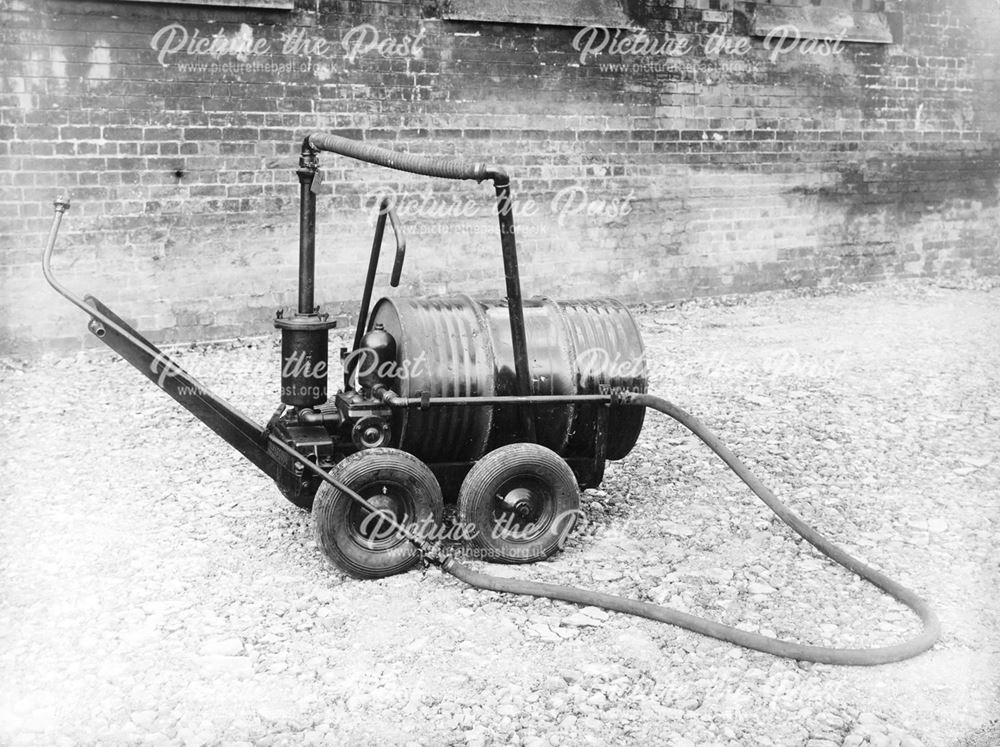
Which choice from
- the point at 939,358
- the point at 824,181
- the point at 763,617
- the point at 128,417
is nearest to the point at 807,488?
the point at 763,617

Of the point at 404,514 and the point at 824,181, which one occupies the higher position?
the point at 824,181

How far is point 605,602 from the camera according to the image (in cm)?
427

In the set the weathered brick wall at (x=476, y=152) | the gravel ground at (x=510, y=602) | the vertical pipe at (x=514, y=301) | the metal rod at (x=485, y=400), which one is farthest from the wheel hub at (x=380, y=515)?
the weathered brick wall at (x=476, y=152)

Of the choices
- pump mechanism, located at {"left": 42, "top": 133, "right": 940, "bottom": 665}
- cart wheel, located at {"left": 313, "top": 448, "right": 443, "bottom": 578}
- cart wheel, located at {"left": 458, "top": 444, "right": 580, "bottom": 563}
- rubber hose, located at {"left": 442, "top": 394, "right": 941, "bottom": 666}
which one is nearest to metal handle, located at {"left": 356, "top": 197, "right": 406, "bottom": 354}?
pump mechanism, located at {"left": 42, "top": 133, "right": 940, "bottom": 665}

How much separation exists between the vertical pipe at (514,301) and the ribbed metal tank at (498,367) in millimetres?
100

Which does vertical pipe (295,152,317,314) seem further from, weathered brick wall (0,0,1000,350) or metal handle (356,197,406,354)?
weathered brick wall (0,0,1000,350)

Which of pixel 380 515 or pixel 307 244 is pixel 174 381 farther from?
pixel 380 515

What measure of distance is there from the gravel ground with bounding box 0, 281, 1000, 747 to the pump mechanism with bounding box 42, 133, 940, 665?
191mm

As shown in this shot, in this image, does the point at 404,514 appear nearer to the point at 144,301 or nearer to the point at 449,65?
the point at 144,301

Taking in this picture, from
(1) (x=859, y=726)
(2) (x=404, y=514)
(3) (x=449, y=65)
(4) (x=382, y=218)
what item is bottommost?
(1) (x=859, y=726)

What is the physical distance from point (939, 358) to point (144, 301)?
22.7 ft

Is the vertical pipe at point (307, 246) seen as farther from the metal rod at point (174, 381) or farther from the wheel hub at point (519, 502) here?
the wheel hub at point (519, 502)

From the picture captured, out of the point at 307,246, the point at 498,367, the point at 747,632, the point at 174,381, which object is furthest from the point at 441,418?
the point at 747,632

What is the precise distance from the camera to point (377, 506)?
4.51 metres
